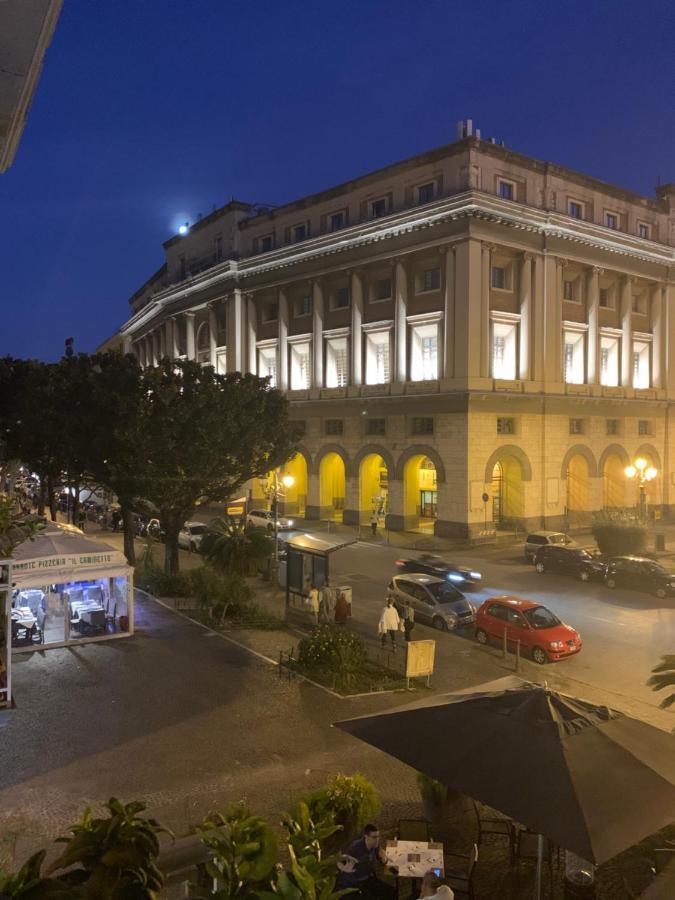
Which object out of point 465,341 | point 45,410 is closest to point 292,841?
point 45,410

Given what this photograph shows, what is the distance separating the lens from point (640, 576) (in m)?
26.1

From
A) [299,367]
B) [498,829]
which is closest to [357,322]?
[299,367]

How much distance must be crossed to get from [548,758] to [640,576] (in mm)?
21487

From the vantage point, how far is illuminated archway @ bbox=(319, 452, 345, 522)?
4780 centimetres

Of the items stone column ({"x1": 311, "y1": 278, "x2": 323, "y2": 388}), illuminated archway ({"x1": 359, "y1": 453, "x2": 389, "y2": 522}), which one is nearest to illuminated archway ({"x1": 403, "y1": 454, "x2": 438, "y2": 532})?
illuminated archway ({"x1": 359, "y1": 453, "x2": 389, "y2": 522})

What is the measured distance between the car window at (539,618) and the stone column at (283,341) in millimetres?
34085

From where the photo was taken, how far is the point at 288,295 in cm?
5047

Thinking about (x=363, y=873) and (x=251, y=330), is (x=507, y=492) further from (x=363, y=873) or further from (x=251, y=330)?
(x=363, y=873)

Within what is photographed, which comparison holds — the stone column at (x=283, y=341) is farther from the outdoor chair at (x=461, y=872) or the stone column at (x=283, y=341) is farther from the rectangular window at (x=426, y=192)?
the outdoor chair at (x=461, y=872)

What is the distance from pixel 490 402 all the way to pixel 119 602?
2542 cm

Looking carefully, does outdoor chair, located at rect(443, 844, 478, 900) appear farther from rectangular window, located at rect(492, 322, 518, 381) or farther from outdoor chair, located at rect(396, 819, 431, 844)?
rectangular window, located at rect(492, 322, 518, 381)

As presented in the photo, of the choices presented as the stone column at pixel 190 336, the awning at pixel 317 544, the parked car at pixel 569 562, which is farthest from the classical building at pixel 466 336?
the awning at pixel 317 544

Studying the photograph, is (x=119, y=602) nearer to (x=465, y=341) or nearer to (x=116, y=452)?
(x=116, y=452)

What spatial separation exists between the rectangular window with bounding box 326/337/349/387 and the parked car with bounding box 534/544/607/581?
20.5 metres
